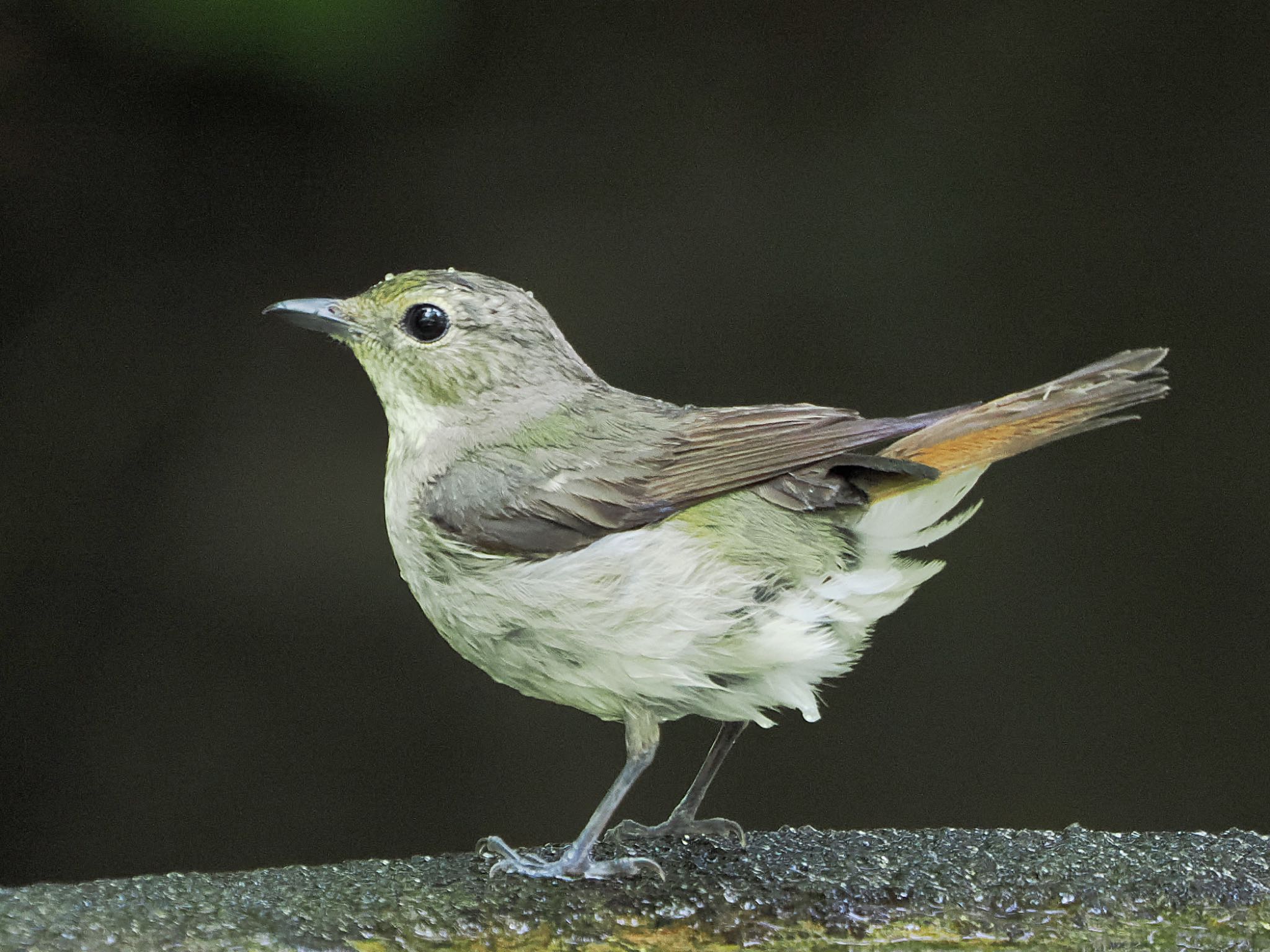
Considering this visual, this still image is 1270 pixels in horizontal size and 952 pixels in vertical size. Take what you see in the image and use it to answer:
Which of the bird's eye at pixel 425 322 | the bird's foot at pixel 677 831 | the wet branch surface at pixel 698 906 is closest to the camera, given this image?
the wet branch surface at pixel 698 906

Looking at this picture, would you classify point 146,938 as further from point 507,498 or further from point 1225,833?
point 1225,833

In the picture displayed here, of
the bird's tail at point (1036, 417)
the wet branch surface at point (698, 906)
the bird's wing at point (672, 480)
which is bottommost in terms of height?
the wet branch surface at point (698, 906)

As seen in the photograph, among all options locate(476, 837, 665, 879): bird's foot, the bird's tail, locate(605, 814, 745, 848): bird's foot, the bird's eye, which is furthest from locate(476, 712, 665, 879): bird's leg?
the bird's eye

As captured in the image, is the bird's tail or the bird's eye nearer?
the bird's tail

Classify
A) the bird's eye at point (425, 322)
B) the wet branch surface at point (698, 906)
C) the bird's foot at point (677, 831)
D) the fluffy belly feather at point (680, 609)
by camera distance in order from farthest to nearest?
the bird's foot at point (677, 831) < the bird's eye at point (425, 322) < the fluffy belly feather at point (680, 609) < the wet branch surface at point (698, 906)

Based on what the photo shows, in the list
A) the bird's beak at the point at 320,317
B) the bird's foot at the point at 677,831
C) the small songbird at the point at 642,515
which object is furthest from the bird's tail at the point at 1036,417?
the bird's beak at the point at 320,317

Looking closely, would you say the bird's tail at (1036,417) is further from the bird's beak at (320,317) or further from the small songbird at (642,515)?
the bird's beak at (320,317)

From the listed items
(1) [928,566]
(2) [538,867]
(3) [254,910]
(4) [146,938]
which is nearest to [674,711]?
(2) [538,867]

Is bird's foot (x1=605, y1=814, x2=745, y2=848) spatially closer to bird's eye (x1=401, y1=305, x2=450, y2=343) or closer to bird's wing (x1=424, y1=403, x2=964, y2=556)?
bird's wing (x1=424, y1=403, x2=964, y2=556)
